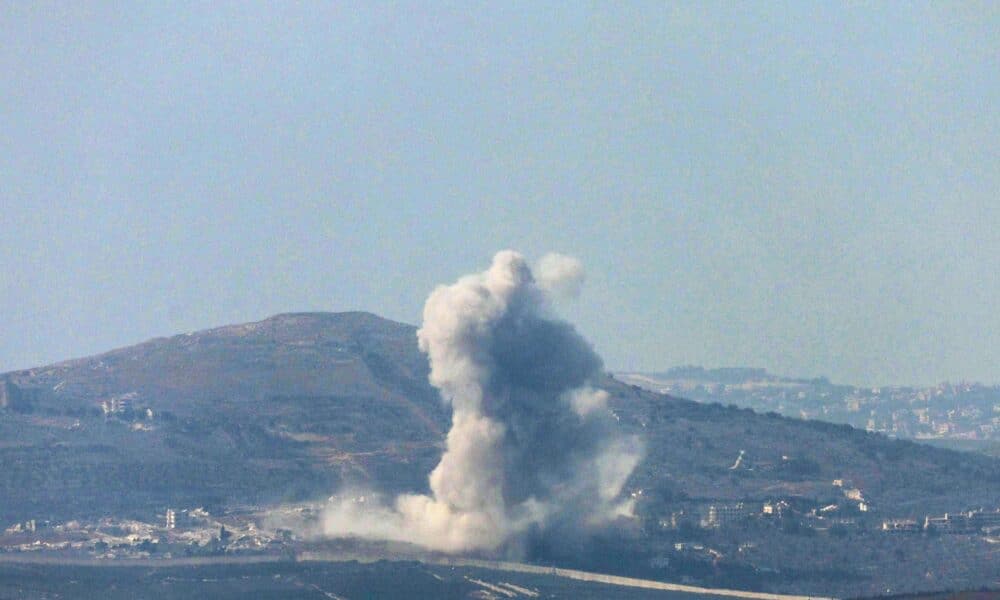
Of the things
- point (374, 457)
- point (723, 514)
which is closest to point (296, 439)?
point (374, 457)

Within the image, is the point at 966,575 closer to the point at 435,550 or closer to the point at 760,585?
the point at 760,585

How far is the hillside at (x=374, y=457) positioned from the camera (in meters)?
132

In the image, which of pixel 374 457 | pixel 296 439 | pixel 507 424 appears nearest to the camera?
pixel 507 424

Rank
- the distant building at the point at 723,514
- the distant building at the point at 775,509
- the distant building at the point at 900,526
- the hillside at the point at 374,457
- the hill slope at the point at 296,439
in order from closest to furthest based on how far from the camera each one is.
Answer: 1. the hillside at the point at 374,457
2. the distant building at the point at 900,526
3. the distant building at the point at 723,514
4. the distant building at the point at 775,509
5. the hill slope at the point at 296,439

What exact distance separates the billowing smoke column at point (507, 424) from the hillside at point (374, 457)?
4.85 metres

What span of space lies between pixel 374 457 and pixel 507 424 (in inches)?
1538

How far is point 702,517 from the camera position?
142750 mm

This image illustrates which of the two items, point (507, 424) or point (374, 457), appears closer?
point (507, 424)

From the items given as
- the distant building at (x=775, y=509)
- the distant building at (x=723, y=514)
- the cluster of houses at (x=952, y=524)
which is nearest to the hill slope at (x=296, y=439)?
the cluster of houses at (x=952, y=524)

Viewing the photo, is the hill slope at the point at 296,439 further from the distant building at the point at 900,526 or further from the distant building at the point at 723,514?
the distant building at the point at 723,514

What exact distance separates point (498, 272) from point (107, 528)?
30.3 meters

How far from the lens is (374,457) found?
538 ft

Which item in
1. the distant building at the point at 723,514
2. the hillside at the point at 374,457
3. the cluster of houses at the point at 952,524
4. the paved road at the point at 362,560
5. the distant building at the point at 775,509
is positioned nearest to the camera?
the paved road at the point at 362,560

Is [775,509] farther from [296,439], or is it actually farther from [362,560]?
[296,439]
